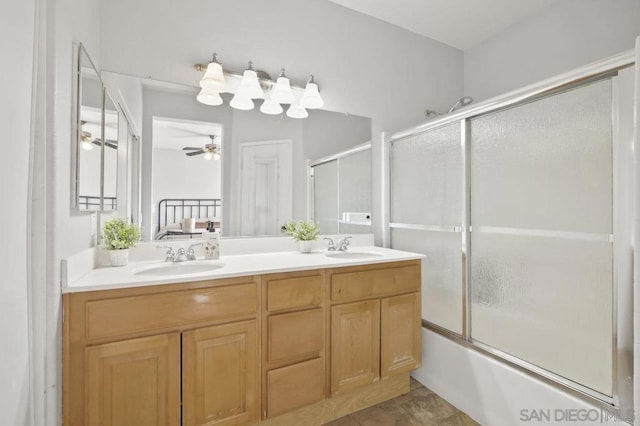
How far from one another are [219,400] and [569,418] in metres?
1.55

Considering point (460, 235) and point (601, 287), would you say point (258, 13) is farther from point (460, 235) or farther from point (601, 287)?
point (601, 287)

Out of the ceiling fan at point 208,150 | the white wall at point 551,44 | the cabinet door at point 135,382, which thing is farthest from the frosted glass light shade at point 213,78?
the white wall at point 551,44

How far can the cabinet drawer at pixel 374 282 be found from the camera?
1.68 meters

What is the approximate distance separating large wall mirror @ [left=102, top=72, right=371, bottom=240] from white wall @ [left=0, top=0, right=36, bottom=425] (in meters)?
0.82

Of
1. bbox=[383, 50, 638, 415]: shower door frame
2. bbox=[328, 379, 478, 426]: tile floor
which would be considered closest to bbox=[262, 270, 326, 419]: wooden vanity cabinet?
bbox=[328, 379, 478, 426]: tile floor

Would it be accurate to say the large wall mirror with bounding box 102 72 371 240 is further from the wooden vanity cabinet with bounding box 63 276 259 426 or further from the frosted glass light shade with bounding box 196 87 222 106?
the wooden vanity cabinet with bounding box 63 276 259 426

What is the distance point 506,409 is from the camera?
1.63m

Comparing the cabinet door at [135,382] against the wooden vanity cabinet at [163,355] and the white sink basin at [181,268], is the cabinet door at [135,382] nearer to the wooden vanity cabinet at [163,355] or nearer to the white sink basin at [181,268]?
the wooden vanity cabinet at [163,355]

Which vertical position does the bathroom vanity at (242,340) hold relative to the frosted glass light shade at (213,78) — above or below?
below

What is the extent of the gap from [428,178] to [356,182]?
0.54 metres

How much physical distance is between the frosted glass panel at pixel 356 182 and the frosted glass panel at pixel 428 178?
0.20 metres

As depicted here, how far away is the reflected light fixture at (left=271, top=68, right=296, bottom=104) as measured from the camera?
6.59ft

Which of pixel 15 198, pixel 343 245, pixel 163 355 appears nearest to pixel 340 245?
pixel 343 245

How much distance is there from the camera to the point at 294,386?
155 centimetres
